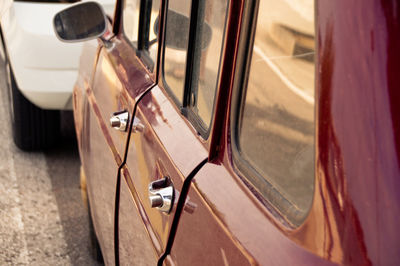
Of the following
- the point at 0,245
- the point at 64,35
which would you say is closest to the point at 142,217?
the point at 64,35

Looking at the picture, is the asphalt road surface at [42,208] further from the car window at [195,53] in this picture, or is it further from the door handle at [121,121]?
the car window at [195,53]

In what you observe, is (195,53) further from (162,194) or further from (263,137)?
(263,137)

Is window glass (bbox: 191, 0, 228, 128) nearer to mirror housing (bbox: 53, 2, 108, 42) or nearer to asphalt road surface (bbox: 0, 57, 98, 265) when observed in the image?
mirror housing (bbox: 53, 2, 108, 42)

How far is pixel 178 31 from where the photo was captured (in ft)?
6.23

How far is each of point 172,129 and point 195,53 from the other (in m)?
0.21

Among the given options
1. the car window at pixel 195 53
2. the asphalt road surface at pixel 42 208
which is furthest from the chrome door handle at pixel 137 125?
the asphalt road surface at pixel 42 208

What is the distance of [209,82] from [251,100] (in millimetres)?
305

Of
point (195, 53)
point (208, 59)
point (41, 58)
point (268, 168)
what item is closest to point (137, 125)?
point (195, 53)

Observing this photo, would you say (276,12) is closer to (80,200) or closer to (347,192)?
(347,192)

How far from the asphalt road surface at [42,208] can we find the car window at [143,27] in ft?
5.23

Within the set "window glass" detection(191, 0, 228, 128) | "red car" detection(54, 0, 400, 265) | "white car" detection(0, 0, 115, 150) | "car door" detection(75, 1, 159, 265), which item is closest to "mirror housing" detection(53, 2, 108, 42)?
"car door" detection(75, 1, 159, 265)

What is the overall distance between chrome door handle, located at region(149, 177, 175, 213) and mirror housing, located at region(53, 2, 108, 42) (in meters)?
1.25

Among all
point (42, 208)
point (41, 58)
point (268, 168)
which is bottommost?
point (42, 208)

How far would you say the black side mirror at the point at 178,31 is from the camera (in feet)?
5.57
